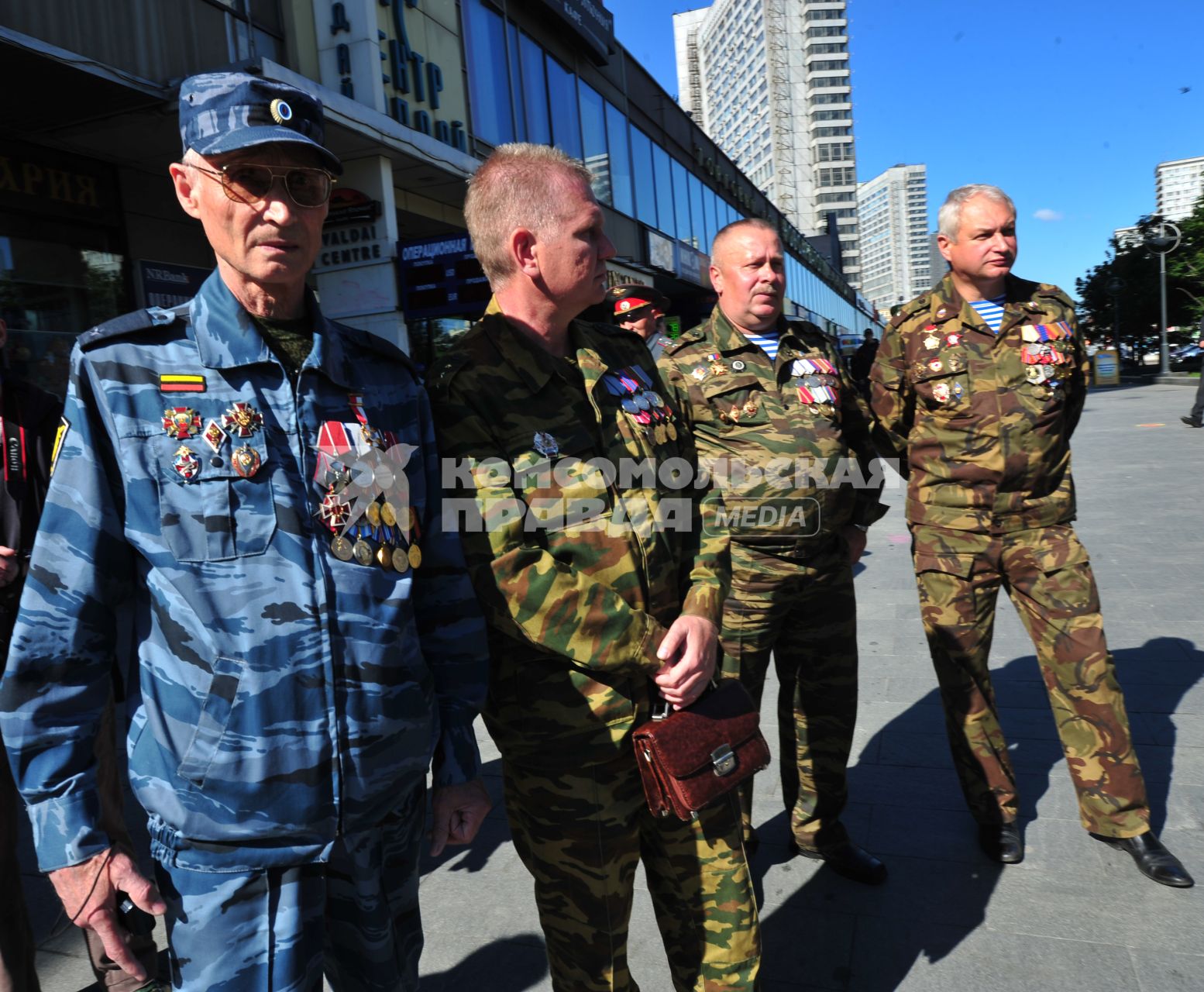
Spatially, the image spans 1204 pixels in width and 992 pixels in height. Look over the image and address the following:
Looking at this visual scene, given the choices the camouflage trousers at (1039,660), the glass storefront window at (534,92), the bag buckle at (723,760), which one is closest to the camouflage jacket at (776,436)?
the camouflage trousers at (1039,660)

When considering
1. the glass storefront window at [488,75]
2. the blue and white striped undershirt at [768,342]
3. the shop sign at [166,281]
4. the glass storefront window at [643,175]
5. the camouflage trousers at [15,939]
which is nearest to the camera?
the camouflage trousers at [15,939]

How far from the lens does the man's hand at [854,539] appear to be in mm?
2951

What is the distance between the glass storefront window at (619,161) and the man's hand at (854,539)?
16.8 m

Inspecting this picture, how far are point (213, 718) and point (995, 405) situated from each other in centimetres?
262

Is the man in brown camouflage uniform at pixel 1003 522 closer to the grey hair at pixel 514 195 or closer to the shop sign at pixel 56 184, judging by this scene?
the grey hair at pixel 514 195

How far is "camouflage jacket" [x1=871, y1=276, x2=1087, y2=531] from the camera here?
293 cm

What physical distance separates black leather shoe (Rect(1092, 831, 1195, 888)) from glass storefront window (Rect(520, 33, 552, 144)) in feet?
43.2

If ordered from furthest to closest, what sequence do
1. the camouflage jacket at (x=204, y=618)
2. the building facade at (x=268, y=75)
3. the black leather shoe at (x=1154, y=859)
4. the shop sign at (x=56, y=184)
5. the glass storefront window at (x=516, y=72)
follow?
the glass storefront window at (x=516, y=72) → the shop sign at (x=56, y=184) → the building facade at (x=268, y=75) → the black leather shoe at (x=1154, y=859) → the camouflage jacket at (x=204, y=618)

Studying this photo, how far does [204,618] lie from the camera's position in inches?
53.9

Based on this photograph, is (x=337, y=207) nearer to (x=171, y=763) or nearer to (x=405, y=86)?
(x=405, y=86)

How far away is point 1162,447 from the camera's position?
1212 centimetres

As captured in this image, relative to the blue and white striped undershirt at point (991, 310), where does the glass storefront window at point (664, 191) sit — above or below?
above

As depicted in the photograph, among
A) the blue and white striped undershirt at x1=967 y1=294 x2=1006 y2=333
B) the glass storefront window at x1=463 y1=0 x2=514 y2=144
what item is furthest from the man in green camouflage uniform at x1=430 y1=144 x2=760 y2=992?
the glass storefront window at x1=463 y1=0 x2=514 y2=144

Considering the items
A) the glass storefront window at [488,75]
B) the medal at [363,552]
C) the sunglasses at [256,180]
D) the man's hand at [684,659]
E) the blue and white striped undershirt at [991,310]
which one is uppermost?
the glass storefront window at [488,75]
